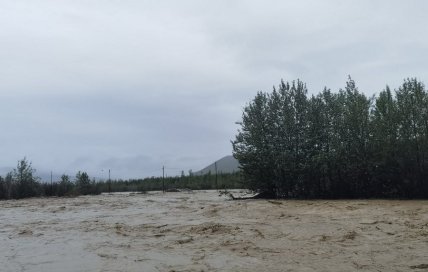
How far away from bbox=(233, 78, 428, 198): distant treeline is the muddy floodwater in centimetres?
567

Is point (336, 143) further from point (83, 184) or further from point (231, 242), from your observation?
point (83, 184)

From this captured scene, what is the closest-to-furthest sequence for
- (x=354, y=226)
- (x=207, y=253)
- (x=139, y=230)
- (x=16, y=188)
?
1. (x=207, y=253)
2. (x=354, y=226)
3. (x=139, y=230)
4. (x=16, y=188)

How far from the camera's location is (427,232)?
1030 centimetres

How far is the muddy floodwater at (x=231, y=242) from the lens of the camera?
798cm

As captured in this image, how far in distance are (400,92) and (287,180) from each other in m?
6.56

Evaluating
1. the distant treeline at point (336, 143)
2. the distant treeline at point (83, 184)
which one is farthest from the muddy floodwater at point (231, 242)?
the distant treeline at point (83, 184)

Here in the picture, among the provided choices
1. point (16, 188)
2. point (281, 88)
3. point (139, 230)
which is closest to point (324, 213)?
point (139, 230)

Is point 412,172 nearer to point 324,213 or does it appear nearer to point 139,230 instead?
point 324,213

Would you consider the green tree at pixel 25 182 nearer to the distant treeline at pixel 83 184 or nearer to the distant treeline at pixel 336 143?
the distant treeline at pixel 83 184

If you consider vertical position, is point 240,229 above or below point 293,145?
below

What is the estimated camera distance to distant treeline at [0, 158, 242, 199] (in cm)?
3606

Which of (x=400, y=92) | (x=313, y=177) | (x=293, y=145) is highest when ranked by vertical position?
(x=400, y=92)

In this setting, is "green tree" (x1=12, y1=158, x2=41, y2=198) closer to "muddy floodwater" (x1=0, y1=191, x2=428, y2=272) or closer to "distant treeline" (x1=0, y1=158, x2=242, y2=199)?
"distant treeline" (x1=0, y1=158, x2=242, y2=199)

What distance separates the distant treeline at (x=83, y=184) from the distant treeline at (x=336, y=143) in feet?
27.0
